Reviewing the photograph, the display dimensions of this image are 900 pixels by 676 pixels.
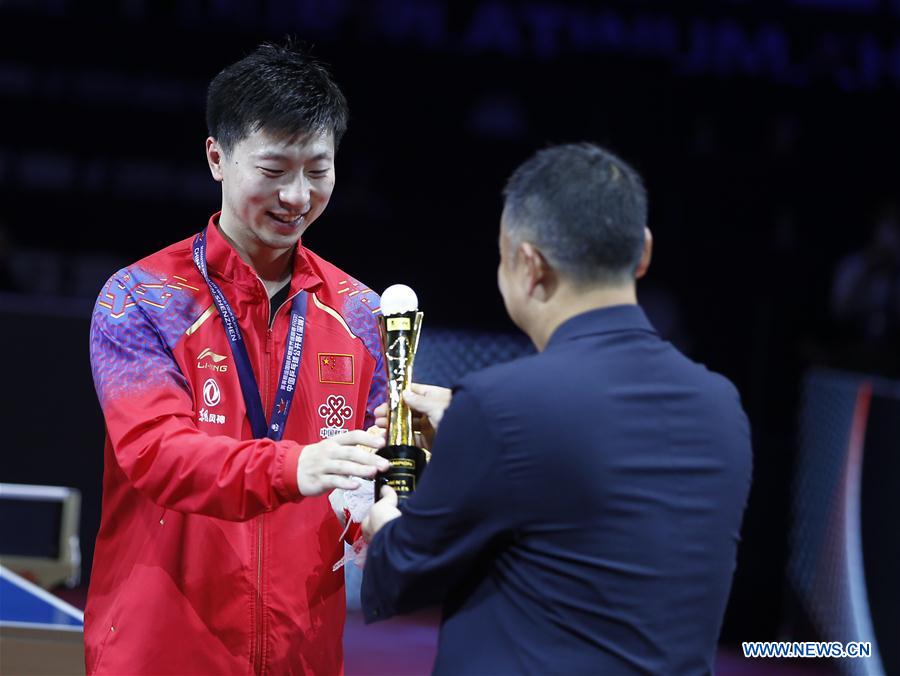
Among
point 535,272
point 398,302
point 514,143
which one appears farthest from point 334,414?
point 514,143

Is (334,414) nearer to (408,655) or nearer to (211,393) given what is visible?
(211,393)

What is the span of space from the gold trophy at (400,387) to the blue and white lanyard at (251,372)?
20 centimetres

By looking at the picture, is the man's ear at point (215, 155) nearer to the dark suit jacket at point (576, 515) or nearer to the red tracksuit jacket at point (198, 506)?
the red tracksuit jacket at point (198, 506)

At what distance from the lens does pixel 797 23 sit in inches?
274

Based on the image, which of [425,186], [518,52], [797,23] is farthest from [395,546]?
[797,23]

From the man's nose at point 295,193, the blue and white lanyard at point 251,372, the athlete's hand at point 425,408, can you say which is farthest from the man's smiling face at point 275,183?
the athlete's hand at point 425,408

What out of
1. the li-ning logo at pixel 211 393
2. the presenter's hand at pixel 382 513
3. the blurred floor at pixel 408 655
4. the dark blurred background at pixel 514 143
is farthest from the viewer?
the dark blurred background at pixel 514 143

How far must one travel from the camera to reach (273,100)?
217cm

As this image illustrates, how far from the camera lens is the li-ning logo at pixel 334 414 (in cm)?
229

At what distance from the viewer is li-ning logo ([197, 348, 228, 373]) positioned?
217cm

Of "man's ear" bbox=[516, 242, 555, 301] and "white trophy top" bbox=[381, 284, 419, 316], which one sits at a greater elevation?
"man's ear" bbox=[516, 242, 555, 301]

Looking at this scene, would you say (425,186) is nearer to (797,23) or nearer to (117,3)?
(117,3)

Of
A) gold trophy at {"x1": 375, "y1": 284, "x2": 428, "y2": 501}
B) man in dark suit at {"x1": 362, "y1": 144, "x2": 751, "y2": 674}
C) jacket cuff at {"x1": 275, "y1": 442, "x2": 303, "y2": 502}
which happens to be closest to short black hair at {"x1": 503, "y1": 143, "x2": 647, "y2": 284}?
man in dark suit at {"x1": 362, "y1": 144, "x2": 751, "y2": 674}

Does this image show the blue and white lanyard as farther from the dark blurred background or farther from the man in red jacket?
the dark blurred background
